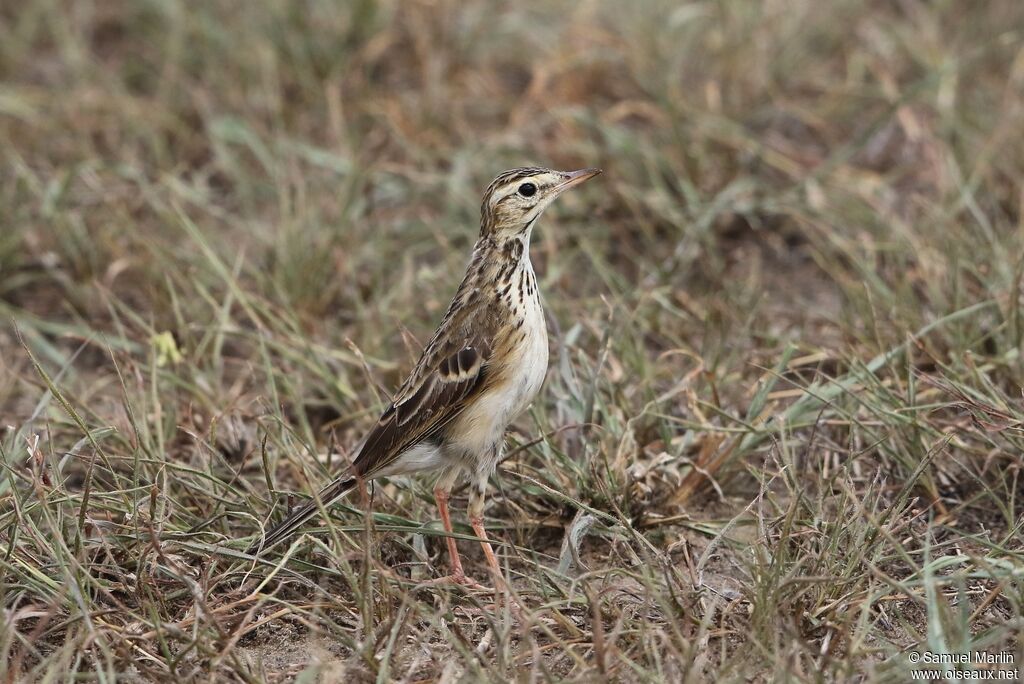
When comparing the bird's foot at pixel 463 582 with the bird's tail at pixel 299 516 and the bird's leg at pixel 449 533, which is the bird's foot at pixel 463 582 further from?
the bird's tail at pixel 299 516

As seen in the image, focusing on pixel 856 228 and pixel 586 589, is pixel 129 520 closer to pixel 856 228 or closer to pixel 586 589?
pixel 586 589

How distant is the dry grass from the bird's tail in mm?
85

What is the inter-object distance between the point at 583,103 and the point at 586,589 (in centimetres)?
435

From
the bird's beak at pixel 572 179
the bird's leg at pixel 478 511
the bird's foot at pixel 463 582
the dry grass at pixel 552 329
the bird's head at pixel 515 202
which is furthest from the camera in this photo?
the bird's beak at pixel 572 179

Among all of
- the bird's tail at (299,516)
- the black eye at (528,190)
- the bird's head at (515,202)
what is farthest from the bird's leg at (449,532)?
the black eye at (528,190)

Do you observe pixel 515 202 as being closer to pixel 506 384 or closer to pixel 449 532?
pixel 506 384

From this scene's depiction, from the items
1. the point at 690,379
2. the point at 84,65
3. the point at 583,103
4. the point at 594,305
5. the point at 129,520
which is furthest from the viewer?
the point at 84,65

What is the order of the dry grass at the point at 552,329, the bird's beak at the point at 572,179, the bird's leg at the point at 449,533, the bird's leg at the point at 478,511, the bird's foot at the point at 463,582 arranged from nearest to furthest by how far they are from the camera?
1. the dry grass at the point at 552,329
2. the bird's foot at the point at 463,582
3. the bird's leg at the point at 449,533
4. the bird's leg at the point at 478,511
5. the bird's beak at the point at 572,179

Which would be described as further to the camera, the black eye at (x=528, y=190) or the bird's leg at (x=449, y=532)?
the black eye at (x=528, y=190)

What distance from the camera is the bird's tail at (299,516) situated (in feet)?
14.9

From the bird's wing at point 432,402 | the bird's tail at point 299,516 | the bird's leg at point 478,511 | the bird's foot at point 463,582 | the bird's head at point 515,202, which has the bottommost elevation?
the bird's foot at point 463,582

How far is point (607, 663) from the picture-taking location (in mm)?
3977

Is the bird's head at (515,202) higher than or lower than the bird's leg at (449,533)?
higher

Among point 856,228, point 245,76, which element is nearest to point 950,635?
point 856,228
